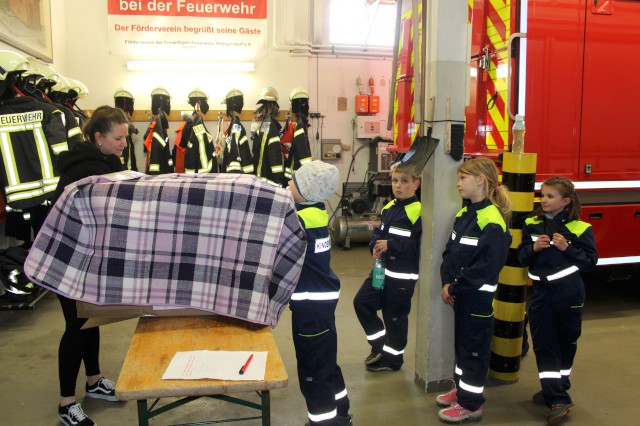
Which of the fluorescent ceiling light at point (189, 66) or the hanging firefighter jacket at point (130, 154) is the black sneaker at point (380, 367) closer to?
the hanging firefighter jacket at point (130, 154)

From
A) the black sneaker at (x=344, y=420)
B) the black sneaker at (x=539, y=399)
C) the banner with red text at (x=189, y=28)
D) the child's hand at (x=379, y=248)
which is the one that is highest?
the banner with red text at (x=189, y=28)

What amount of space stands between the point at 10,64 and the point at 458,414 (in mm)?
4408

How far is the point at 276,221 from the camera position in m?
2.23

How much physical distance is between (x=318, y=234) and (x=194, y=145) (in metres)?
5.68

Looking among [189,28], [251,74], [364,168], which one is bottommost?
[364,168]

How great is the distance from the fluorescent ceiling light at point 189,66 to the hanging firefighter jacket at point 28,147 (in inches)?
135

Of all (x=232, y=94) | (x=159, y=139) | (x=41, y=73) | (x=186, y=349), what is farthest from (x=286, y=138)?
(x=186, y=349)

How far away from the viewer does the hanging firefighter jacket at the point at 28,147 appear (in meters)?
4.69

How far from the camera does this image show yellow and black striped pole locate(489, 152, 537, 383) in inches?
140

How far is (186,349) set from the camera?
6.80 feet

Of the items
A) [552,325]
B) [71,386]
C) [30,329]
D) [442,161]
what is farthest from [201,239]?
[30,329]

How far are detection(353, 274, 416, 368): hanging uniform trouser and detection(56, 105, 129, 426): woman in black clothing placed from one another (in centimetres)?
176

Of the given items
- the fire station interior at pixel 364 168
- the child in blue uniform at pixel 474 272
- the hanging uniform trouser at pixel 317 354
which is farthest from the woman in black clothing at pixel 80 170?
the child in blue uniform at pixel 474 272

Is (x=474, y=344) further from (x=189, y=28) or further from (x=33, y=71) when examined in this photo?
(x=189, y=28)
